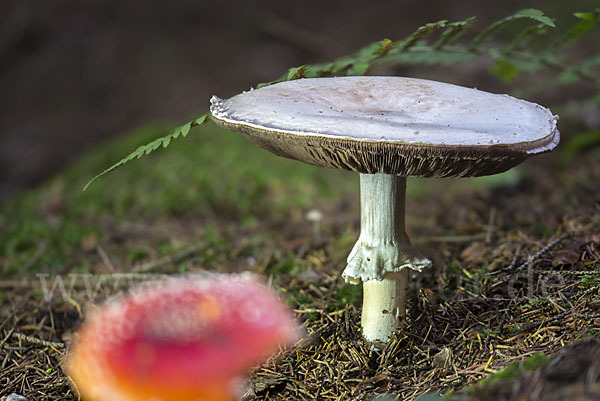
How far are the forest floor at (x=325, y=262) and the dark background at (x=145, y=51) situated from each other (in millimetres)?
5589

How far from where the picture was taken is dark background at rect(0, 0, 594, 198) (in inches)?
A: 466

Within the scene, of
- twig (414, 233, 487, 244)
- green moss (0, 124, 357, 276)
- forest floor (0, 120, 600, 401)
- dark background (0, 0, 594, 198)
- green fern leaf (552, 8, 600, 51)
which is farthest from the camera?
dark background (0, 0, 594, 198)

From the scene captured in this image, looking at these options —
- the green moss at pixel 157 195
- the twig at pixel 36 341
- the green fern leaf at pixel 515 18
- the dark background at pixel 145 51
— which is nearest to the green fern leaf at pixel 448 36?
the green fern leaf at pixel 515 18

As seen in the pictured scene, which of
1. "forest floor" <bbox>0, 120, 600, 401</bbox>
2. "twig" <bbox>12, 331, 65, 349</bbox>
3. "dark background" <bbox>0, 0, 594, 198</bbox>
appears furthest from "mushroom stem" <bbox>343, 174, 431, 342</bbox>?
"dark background" <bbox>0, 0, 594, 198</bbox>

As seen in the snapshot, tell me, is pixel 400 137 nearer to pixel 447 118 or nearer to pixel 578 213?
pixel 447 118

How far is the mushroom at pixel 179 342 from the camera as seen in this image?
1.76 meters

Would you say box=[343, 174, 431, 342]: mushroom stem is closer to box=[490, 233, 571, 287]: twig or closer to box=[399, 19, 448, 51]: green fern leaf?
box=[490, 233, 571, 287]: twig

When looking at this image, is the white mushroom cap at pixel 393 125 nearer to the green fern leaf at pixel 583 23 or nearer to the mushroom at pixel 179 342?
the mushroom at pixel 179 342

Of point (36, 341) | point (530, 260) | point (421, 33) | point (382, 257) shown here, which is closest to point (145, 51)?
point (36, 341)

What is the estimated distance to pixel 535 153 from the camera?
2.09 metres

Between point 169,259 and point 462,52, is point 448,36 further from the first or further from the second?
point 169,259

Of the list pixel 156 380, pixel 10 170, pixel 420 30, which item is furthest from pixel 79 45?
pixel 156 380

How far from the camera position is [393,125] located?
6.75 ft

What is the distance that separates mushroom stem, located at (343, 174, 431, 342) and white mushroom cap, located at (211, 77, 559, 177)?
248mm
